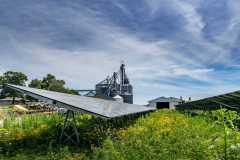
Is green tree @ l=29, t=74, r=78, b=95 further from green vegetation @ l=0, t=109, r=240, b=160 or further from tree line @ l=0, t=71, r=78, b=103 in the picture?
green vegetation @ l=0, t=109, r=240, b=160

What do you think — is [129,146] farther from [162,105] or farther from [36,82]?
[36,82]

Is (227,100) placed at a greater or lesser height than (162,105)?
greater

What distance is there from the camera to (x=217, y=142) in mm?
4199

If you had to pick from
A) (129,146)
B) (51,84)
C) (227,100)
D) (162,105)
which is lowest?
(129,146)

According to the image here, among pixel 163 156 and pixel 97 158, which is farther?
pixel 97 158

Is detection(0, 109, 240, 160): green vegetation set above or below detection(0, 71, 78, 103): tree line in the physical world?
below

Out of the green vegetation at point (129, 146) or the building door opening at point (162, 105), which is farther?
the building door opening at point (162, 105)

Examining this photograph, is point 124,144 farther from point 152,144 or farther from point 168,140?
point 168,140

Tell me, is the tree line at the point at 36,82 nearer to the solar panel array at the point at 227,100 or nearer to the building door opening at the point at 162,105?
the building door opening at the point at 162,105

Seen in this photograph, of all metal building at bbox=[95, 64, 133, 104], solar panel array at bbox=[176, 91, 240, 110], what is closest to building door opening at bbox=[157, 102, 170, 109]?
metal building at bbox=[95, 64, 133, 104]

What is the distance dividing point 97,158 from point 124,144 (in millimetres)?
1263

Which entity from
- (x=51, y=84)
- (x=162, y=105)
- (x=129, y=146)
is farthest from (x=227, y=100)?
(x=51, y=84)

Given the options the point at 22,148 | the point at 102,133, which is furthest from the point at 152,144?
the point at 22,148

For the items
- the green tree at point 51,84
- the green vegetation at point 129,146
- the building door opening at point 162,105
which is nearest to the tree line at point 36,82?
the green tree at point 51,84
